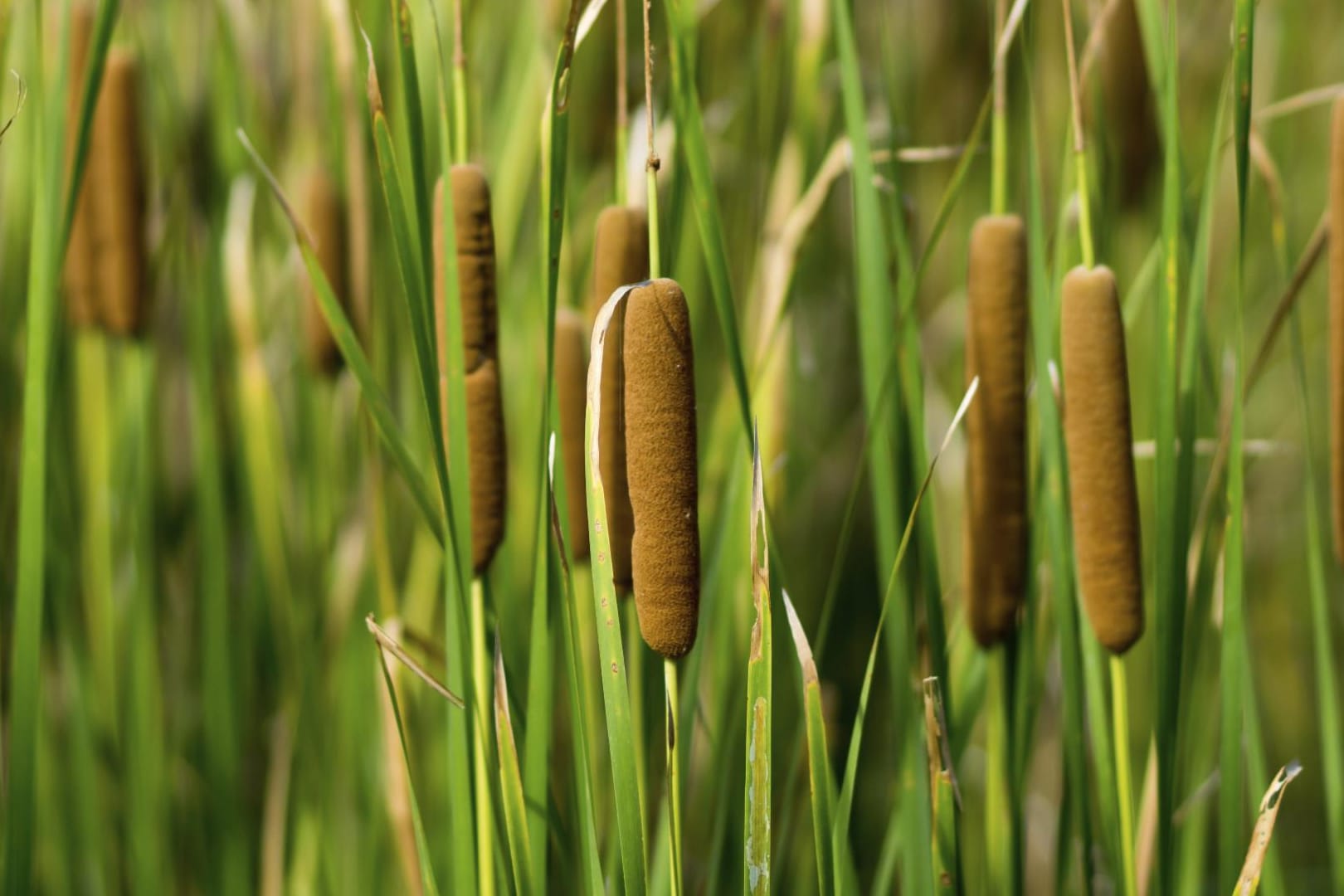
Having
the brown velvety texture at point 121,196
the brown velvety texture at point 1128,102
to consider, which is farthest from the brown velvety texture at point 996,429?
the brown velvety texture at point 121,196

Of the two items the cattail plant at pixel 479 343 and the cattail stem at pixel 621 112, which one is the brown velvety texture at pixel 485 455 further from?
the cattail stem at pixel 621 112

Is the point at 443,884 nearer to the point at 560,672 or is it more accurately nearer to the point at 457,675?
the point at 560,672

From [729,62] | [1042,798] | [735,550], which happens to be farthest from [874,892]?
[729,62]

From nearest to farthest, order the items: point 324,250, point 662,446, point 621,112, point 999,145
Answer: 1. point 662,446
2. point 621,112
3. point 999,145
4. point 324,250

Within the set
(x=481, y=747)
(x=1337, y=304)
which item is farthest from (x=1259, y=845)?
(x=481, y=747)

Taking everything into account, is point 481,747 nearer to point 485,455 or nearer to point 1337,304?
point 485,455

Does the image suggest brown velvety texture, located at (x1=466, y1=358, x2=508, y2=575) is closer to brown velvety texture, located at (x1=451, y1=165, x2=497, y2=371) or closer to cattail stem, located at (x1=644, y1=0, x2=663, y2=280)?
Answer: brown velvety texture, located at (x1=451, y1=165, x2=497, y2=371)
